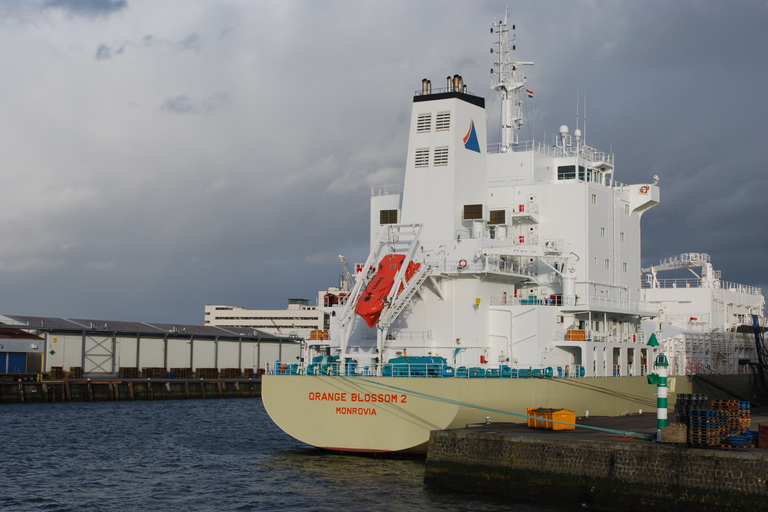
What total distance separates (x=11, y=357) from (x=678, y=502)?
159 ft

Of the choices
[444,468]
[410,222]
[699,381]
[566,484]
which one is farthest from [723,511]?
[699,381]

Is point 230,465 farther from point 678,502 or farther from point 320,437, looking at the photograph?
point 678,502

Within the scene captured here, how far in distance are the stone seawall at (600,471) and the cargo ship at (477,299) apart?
8.15 feet

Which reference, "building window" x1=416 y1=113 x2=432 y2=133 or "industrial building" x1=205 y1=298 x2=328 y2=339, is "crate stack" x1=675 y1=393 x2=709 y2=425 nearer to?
"building window" x1=416 y1=113 x2=432 y2=133

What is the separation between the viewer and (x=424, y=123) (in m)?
29.0

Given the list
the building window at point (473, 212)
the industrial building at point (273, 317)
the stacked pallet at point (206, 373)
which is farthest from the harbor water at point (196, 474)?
the industrial building at point (273, 317)

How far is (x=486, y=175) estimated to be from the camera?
98.3ft

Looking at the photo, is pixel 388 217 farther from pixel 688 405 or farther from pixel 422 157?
pixel 688 405

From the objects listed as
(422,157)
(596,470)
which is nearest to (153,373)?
(422,157)

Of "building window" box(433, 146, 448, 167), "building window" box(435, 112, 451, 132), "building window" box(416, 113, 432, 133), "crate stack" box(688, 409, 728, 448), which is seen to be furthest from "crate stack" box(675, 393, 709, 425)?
"building window" box(416, 113, 432, 133)

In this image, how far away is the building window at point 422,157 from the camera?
94.4 feet

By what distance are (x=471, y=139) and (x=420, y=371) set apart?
9035mm

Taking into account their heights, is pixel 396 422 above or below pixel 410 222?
below

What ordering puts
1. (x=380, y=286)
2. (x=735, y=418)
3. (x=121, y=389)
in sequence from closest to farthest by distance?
1. (x=735, y=418)
2. (x=380, y=286)
3. (x=121, y=389)
